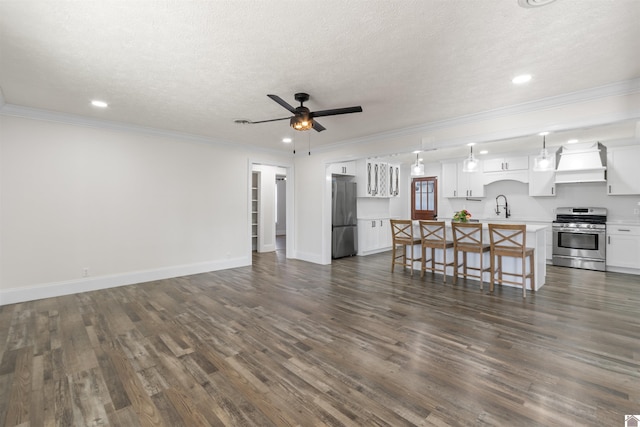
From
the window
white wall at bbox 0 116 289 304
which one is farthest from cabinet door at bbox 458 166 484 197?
white wall at bbox 0 116 289 304

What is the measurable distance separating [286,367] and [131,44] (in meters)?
2.92

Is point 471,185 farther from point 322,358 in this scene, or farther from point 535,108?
point 322,358

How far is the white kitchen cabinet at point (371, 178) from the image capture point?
→ 757 cm

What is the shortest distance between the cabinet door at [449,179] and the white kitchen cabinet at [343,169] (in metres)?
2.50

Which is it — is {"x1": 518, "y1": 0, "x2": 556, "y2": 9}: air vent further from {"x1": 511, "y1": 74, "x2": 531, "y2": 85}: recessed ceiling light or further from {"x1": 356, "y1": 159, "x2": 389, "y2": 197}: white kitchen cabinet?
{"x1": 356, "y1": 159, "x2": 389, "y2": 197}: white kitchen cabinet

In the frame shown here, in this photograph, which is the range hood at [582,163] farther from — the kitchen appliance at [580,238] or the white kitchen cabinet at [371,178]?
the white kitchen cabinet at [371,178]

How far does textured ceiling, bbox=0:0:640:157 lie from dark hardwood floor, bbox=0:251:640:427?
260 centimetres

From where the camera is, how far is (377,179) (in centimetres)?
789

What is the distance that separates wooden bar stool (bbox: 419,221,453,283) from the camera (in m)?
5.05

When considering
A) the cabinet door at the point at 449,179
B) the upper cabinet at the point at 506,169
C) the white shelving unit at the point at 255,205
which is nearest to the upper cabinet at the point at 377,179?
the cabinet door at the point at 449,179

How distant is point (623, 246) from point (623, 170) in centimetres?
143

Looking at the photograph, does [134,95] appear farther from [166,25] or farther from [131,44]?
[166,25]

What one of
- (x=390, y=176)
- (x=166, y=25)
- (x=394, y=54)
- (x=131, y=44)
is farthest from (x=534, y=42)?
(x=390, y=176)

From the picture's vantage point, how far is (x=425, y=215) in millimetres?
8805
